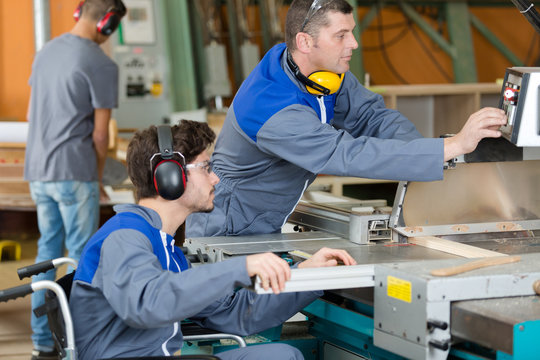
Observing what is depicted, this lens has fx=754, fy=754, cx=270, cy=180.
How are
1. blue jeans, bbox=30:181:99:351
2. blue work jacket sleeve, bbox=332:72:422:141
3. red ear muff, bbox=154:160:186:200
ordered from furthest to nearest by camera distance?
blue jeans, bbox=30:181:99:351
blue work jacket sleeve, bbox=332:72:422:141
red ear muff, bbox=154:160:186:200

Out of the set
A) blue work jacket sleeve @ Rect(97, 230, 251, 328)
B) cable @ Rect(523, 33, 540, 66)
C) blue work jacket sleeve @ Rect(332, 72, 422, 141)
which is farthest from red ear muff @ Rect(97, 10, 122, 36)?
cable @ Rect(523, 33, 540, 66)

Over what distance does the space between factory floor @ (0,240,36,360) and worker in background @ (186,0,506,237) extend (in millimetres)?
1451

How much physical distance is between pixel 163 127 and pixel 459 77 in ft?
17.0

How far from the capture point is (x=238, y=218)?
7.68 feet

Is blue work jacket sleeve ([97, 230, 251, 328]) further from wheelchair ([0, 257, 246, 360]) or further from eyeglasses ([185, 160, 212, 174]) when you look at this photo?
eyeglasses ([185, 160, 212, 174])

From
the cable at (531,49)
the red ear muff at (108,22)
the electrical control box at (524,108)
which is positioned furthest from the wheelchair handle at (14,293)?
the cable at (531,49)

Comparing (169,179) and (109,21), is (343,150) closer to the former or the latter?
(169,179)

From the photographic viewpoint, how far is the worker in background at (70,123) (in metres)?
3.38

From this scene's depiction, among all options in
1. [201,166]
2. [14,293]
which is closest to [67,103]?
[201,166]

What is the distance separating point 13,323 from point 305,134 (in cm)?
246

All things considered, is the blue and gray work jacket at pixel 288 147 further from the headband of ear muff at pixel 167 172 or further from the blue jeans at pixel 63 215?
the blue jeans at pixel 63 215

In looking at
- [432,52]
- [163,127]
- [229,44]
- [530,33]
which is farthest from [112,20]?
[530,33]

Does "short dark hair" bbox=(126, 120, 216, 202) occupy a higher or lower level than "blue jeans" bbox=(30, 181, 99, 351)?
higher

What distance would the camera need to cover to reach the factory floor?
3432mm
